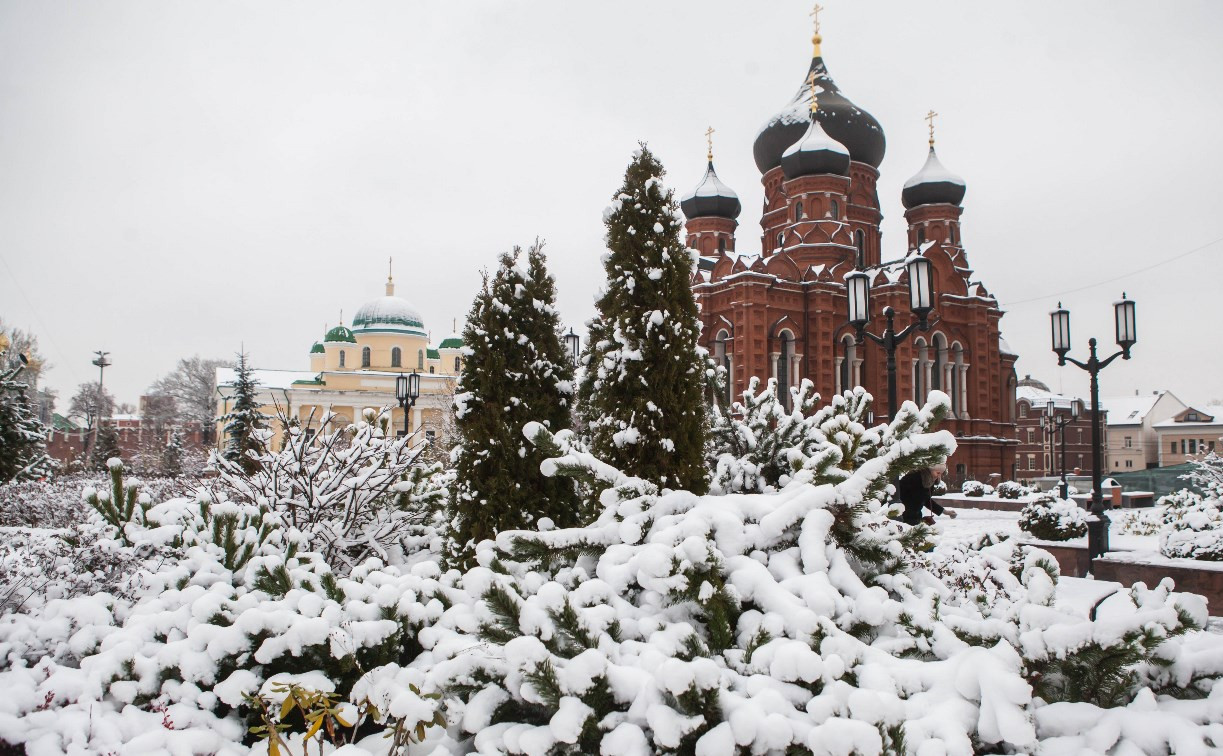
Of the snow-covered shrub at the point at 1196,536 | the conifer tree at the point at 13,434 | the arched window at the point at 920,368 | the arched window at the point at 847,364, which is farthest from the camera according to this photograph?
the arched window at the point at 920,368

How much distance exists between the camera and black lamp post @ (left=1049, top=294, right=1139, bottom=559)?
9711mm

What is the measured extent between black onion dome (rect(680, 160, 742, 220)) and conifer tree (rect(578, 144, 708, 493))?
93.2 feet

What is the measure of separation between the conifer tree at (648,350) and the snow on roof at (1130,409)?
74.9 meters

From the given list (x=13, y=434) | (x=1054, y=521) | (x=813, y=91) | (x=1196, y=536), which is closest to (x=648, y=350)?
(x=1196, y=536)

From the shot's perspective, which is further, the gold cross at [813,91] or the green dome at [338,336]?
the green dome at [338,336]

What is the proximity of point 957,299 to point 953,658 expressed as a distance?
3307 cm

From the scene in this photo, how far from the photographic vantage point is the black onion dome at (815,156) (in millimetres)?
30609

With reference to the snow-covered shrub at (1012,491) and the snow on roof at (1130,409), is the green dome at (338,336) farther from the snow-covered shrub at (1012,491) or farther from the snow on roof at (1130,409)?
the snow on roof at (1130,409)

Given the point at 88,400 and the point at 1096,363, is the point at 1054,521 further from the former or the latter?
the point at 88,400

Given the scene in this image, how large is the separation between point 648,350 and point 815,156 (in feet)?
87.9

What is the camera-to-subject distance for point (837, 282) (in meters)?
30.3

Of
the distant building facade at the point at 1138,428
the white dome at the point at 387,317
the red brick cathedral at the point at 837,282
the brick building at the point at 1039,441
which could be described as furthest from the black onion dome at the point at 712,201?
the distant building facade at the point at 1138,428

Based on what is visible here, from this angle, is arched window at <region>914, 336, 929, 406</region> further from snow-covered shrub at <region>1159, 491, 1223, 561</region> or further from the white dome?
the white dome

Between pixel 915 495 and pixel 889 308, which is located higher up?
pixel 889 308
